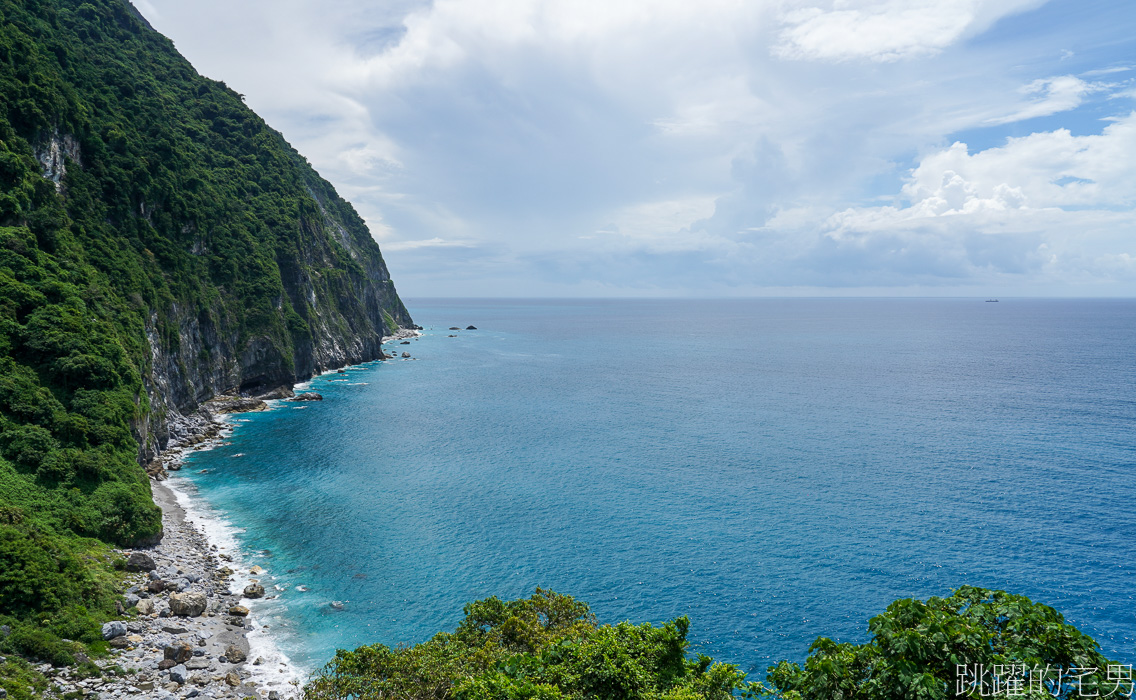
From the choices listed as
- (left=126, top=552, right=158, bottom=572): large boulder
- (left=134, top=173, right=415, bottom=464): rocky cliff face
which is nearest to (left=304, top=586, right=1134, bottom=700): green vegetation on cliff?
(left=126, top=552, right=158, bottom=572): large boulder

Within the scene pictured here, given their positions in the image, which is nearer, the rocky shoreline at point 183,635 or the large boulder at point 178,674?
the rocky shoreline at point 183,635

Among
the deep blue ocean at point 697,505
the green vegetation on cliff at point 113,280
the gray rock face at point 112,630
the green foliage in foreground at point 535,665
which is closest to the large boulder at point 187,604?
the green vegetation on cliff at point 113,280

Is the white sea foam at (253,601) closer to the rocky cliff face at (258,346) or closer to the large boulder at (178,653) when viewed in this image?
the large boulder at (178,653)

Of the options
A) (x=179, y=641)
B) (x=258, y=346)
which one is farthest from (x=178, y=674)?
(x=258, y=346)

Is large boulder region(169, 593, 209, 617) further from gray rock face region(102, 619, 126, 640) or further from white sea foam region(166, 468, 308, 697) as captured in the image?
gray rock face region(102, 619, 126, 640)

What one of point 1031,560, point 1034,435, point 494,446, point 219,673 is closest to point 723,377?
point 1034,435

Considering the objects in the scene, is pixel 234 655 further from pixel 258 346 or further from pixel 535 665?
pixel 258 346
